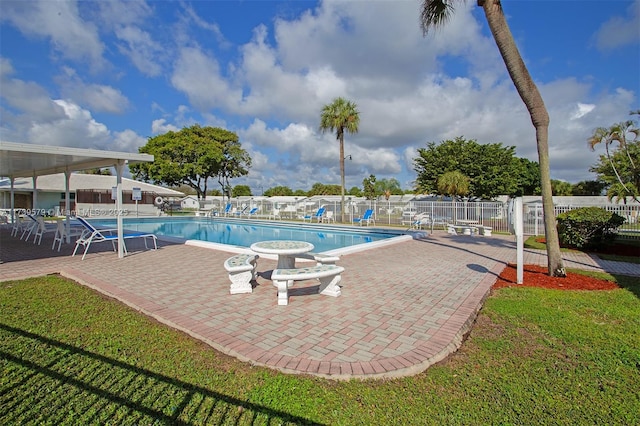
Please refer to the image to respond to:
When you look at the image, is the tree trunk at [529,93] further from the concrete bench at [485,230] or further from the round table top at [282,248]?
the concrete bench at [485,230]

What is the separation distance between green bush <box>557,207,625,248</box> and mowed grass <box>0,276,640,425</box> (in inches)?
288

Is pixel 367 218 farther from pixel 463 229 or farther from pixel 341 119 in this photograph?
pixel 341 119

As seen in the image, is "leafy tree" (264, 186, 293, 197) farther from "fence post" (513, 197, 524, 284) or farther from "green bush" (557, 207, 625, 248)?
"fence post" (513, 197, 524, 284)

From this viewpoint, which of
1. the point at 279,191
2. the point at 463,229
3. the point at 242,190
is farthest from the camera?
the point at 242,190

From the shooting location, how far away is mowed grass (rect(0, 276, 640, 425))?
2.32m

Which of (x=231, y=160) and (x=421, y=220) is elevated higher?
(x=231, y=160)

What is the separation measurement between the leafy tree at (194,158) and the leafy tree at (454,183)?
20907 mm

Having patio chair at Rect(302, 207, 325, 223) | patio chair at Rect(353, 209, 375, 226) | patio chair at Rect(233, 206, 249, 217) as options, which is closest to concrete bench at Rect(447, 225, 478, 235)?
patio chair at Rect(353, 209, 375, 226)

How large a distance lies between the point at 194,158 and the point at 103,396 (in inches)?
1338

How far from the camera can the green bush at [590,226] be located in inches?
389

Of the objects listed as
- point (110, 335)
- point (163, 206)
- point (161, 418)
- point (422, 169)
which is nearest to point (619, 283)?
A: point (161, 418)

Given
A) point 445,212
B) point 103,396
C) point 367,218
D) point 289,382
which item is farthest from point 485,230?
point 103,396

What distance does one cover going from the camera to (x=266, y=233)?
1748cm

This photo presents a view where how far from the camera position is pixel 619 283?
6.11 m
